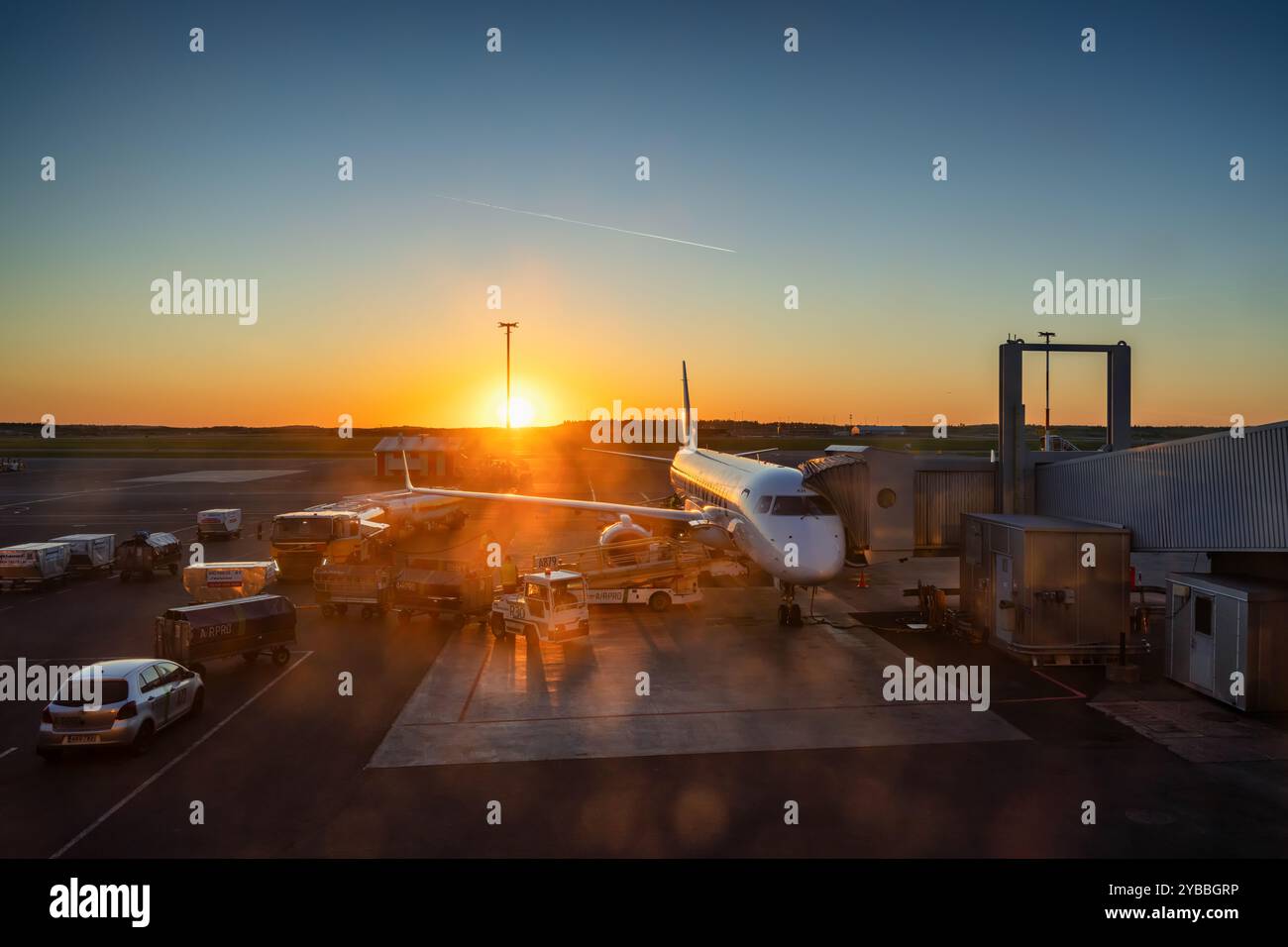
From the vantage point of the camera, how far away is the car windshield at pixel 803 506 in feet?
98.0

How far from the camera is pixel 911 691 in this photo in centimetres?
2314

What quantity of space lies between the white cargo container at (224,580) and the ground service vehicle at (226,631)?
8222 mm

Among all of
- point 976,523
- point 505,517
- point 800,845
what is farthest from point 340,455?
point 800,845

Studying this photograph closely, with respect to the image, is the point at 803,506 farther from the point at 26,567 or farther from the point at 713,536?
the point at 26,567

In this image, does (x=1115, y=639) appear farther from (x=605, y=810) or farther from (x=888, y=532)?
(x=605, y=810)

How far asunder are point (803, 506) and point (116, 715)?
21343mm

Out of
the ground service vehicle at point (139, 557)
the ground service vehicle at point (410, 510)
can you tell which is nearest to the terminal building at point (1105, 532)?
the ground service vehicle at point (410, 510)

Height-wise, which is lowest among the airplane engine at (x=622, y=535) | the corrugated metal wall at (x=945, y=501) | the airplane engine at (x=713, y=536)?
the airplane engine at (x=622, y=535)

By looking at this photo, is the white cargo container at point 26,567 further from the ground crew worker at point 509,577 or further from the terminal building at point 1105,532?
the terminal building at point 1105,532

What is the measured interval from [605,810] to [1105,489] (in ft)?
68.8

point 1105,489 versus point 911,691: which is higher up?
point 1105,489

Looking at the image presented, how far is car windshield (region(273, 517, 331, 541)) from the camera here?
41.4 metres
